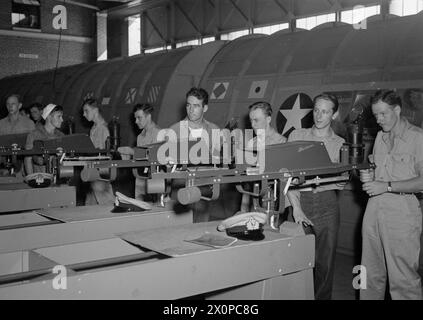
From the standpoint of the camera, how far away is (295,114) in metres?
4.43

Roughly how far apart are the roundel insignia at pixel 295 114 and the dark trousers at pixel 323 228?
1.44 meters

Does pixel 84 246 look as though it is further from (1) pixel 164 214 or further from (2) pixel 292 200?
(2) pixel 292 200

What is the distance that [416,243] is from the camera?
265 centimetres

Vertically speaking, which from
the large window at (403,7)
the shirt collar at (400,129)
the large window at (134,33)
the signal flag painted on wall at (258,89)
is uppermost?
the large window at (134,33)

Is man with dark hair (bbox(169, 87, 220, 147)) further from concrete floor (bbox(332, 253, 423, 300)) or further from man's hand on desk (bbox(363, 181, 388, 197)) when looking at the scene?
concrete floor (bbox(332, 253, 423, 300))

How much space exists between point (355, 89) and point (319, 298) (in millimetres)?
1857

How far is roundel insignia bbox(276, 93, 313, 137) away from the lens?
4.34m

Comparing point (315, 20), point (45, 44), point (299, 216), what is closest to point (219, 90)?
point (299, 216)

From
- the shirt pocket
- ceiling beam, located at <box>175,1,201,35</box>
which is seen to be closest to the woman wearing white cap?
the shirt pocket

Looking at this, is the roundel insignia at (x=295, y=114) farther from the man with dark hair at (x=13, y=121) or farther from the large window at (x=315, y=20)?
the large window at (x=315, y=20)

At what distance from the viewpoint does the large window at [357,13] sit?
907 cm

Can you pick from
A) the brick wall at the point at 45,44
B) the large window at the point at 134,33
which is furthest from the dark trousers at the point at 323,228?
the brick wall at the point at 45,44

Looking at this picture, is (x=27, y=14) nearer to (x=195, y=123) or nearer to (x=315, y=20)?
(x=315, y=20)

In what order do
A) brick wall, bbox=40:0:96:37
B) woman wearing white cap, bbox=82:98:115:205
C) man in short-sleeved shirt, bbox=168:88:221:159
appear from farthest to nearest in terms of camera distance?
brick wall, bbox=40:0:96:37, woman wearing white cap, bbox=82:98:115:205, man in short-sleeved shirt, bbox=168:88:221:159
